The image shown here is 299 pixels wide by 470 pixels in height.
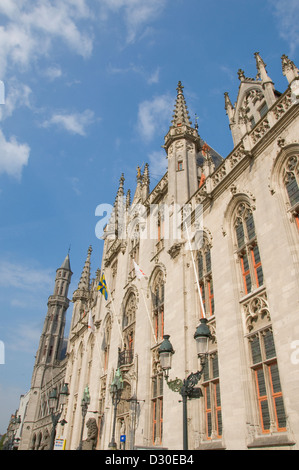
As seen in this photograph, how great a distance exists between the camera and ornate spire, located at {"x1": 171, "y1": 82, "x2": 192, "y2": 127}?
25547 millimetres

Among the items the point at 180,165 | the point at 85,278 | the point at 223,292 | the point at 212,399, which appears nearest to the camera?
the point at 212,399

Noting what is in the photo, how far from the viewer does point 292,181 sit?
41.8 ft

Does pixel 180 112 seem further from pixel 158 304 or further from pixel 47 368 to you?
pixel 47 368

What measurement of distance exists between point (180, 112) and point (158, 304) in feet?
48.6

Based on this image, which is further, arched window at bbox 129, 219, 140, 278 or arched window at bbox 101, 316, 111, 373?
arched window at bbox 101, 316, 111, 373

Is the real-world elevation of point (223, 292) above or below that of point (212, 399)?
above

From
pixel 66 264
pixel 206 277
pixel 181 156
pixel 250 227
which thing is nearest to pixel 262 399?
pixel 206 277

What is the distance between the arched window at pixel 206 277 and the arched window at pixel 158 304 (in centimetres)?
446

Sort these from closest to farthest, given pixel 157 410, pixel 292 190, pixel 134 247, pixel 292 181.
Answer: pixel 292 190 < pixel 292 181 < pixel 157 410 < pixel 134 247

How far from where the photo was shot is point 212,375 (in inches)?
554

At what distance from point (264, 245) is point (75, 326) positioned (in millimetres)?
34599

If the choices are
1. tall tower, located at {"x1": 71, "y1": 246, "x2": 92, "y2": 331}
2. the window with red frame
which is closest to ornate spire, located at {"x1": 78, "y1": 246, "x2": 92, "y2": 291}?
tall tower, located at {"x1": 71, "y1": 246, "x2": 92, "y2": 331}

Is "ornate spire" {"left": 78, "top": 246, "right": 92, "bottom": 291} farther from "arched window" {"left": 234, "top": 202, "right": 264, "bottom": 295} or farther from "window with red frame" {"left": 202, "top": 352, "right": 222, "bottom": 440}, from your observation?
"arched window" {"left": 234, "top": 202, "right": 264, "bottom": 295}

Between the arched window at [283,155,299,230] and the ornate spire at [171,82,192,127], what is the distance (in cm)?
1356
